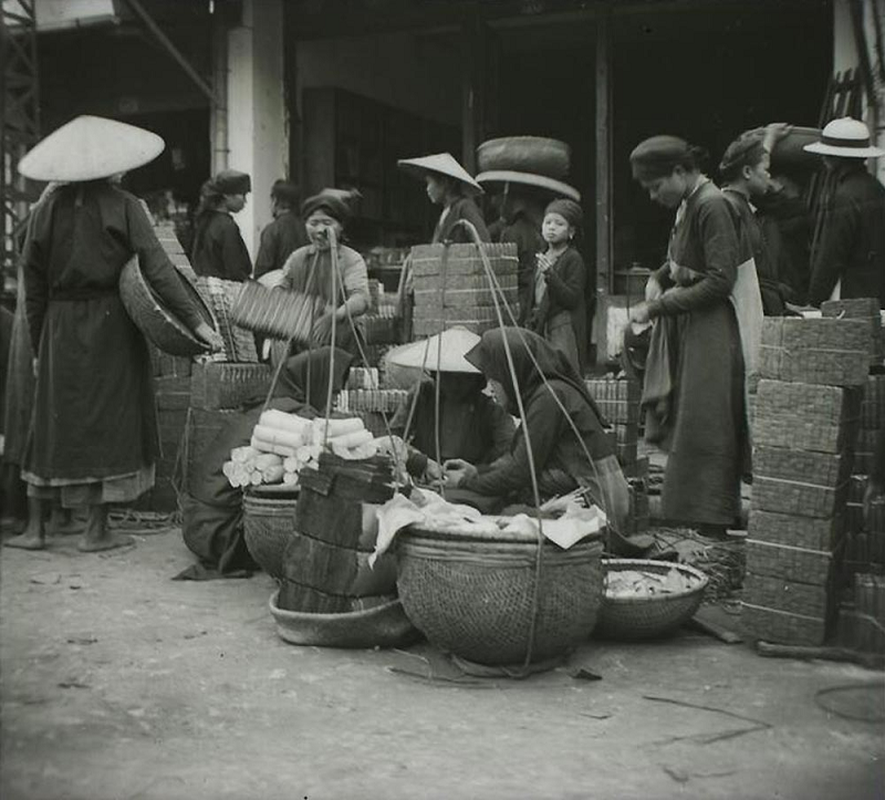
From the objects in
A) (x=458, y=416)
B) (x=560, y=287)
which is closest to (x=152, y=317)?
(x=458, y=416)

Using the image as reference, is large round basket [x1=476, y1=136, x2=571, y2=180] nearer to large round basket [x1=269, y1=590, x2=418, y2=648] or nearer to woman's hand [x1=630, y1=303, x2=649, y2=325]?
woman's hand [x1=630, y1=303, x2=649, y2=325]

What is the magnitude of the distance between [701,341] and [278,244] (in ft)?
12.8

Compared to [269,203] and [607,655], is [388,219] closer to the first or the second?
[269,203]

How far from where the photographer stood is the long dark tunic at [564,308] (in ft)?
22.8

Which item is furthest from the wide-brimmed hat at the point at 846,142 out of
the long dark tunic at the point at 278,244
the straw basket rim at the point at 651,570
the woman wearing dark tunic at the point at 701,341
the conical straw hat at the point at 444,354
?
the long dark tunic at the point at 278,244

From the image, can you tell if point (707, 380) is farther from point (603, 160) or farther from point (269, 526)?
point (603, 160)

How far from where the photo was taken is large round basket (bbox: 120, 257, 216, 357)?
5410mm

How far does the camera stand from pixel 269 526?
4.65 m

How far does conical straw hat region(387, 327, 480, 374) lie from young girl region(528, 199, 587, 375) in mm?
1710

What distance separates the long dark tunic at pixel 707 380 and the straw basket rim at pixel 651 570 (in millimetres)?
825

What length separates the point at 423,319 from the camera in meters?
6.51

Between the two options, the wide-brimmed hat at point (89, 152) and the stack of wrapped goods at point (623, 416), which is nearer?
the wide-brimmed hat at point (89, 152)

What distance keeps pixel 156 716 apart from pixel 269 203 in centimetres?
797

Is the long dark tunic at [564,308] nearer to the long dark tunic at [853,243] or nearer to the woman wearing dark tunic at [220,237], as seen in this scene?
the long dark tunic at [853,243]
